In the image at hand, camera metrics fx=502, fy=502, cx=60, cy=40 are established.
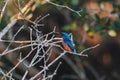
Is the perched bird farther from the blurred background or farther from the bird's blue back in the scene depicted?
→ the blurred background

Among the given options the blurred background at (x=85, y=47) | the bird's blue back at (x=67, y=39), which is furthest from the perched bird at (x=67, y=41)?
the blurred background at (x=85, y=47)

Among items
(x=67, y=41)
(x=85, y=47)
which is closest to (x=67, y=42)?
(x=67, y=41)

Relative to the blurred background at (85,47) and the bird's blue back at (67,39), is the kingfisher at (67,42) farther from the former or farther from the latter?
the blurred background at (85,47)

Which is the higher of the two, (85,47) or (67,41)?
(67,41)

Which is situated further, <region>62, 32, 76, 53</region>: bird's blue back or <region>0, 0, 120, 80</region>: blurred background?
<region>0, 0, 120, 80</region>: blurred background

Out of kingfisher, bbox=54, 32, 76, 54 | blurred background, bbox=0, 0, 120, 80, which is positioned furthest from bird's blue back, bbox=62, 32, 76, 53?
blurred background, bbox=0, 0, 120, 80

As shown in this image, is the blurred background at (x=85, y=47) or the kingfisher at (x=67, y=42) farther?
the blurred background at (x=85, y=47)

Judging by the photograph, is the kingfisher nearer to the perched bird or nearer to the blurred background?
the perched bird

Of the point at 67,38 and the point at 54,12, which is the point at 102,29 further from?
the point at 54,12

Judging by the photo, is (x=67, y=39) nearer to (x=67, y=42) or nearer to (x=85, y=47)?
(x=67, y=42)

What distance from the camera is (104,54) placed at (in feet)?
21.7

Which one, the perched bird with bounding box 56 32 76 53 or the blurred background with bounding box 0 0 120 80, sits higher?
the perched bird with bounding box 56 32 76 53

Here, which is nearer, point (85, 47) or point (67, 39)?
point (67, 39)

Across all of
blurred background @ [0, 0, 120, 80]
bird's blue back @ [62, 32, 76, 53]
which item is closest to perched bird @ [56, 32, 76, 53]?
bird's blue back @ [62, 32, 76, 53]
